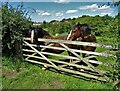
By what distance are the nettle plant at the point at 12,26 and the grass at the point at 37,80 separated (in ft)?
3.10

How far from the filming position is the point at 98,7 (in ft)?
19.3

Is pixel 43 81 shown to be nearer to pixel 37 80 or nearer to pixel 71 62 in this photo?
pixel 37 80

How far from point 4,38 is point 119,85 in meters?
5.84

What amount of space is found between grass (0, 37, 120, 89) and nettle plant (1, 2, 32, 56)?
946 millimetres

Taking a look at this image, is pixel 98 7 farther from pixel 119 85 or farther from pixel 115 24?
pixel 119 85

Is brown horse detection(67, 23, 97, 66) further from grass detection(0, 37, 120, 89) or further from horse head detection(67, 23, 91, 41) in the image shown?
grass detection(0, 37, 120, 89)

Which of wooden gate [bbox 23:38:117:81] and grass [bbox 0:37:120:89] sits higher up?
wooden gate [bbox 23:38:117:81]

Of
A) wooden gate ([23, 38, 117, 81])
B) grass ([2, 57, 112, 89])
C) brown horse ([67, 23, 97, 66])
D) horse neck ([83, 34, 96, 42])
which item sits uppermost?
brown horse ([67, 23, 97, 66])

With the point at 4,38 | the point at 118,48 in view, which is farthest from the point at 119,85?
the point at 4,38

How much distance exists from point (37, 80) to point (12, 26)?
9.46 ft

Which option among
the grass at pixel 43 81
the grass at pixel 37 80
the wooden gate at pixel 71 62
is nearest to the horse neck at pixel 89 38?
the wooden gate at pixel 71 62

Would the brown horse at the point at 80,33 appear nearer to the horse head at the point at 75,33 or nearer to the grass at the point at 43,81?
the horse head at the point at 75,33

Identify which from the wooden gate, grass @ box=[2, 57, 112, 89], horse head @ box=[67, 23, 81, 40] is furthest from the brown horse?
grass @ box=[2, 57, 112, 89]

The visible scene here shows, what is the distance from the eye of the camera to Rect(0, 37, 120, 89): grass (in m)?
8.50
